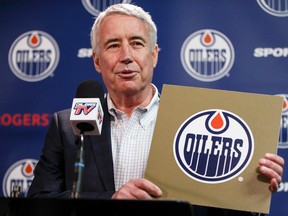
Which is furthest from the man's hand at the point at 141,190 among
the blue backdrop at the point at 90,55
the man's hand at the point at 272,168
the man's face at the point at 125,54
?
the blue backdrop at the point at 90,55

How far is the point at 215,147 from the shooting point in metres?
1.65

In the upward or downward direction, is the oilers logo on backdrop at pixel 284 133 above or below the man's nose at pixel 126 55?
below

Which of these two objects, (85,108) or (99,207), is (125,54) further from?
(99,207)

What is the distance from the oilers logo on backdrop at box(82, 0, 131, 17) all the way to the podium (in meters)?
2.02

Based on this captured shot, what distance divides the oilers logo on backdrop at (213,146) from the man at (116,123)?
0.32 metres

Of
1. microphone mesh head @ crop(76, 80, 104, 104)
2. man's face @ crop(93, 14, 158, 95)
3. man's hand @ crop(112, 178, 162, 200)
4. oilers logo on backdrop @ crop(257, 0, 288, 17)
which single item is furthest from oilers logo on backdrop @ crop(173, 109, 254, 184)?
oilers logo on backdrop @ crop(257, 0, 288, 17)

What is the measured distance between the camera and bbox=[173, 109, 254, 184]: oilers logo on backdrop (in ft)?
5.38

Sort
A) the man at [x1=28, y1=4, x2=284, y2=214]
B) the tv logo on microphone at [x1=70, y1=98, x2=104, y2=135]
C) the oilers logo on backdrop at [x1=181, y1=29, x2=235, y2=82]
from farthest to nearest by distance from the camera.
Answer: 1. the oilers logo on backdrop at [x1=181, y1=29, x2=235, y2=82]
2. the man at [x1=28, y1=4, x2=284, y2=214]
3. the tv logo on microphone at [x1=70, y1=98, x2=104, y2=135]

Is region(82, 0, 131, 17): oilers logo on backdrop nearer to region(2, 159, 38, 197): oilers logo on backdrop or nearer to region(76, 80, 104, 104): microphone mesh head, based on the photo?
region(2, 159, 38, 197): oilers logo on backdrop

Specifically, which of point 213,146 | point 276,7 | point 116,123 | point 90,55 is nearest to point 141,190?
point 213,146

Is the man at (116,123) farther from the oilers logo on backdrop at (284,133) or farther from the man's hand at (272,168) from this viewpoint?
the oilers logo on backdrop at (284,133)

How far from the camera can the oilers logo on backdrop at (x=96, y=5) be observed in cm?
308

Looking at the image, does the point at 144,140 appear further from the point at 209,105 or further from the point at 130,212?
the point at 130,212

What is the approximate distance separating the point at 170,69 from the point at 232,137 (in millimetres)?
1342
